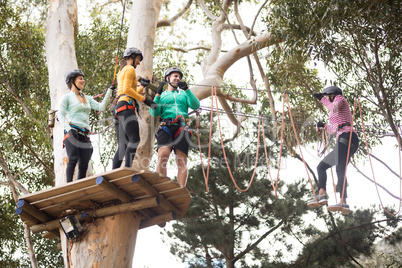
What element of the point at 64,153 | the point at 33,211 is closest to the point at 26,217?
the point at 33,211

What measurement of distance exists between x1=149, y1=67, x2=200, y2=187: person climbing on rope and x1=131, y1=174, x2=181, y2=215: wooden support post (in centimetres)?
24

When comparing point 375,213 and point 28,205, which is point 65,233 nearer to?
point 28,205

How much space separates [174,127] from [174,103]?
0.28 meters

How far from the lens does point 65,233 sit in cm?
532

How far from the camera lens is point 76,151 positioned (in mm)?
5059

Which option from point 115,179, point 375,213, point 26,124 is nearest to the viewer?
point 115,179

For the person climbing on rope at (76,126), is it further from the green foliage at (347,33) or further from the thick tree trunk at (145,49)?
the green foliage at (347,33)

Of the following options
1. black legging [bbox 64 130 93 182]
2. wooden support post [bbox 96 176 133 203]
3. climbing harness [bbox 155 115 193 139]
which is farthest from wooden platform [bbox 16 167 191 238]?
climbing harness [bbox 155 115 193 139]

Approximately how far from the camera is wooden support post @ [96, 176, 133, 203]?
466 cm

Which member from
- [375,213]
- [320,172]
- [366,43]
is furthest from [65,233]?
[375,213]

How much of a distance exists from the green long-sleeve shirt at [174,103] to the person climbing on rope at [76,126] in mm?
711

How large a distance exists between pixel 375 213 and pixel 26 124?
23.9 ft

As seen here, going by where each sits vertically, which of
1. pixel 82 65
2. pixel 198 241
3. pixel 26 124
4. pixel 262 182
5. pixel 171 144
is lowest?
pixel 171 144

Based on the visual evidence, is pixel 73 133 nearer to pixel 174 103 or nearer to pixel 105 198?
pixel 105 198
